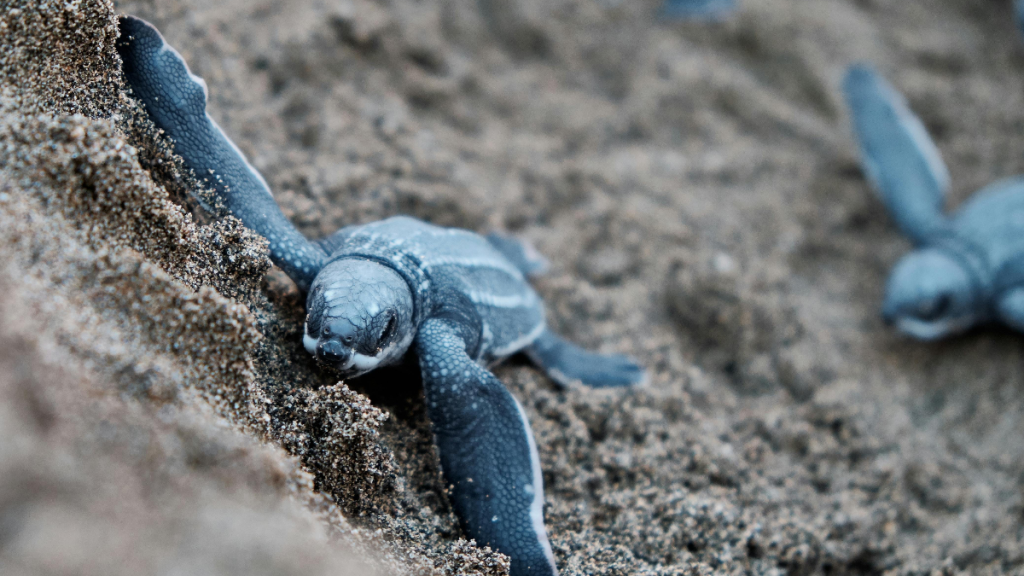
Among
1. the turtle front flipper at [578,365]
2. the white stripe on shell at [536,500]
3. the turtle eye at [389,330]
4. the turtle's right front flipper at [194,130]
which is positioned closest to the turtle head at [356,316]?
the turtle eye at [389,330]

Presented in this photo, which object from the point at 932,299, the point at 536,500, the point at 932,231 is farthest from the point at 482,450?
the point at 932,231

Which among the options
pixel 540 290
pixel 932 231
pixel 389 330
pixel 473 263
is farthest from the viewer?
pixel 932 231

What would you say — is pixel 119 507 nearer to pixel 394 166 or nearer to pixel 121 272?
pixel 121 272

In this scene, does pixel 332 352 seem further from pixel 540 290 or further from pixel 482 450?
pixel 540 290

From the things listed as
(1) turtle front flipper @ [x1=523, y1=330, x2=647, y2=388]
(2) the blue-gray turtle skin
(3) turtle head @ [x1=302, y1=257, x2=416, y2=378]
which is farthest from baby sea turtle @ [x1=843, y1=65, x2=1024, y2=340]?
(3) turtle head @ [x1=302, y1=257, x2=416, y2=378]

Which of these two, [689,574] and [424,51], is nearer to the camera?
[689,574]

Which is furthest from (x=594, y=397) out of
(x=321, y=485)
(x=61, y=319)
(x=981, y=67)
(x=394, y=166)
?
(x=981, y=67)

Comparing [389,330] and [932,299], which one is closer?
[389,330]

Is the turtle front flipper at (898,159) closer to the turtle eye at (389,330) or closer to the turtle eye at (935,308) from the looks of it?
the turtle eye at (935,308)
